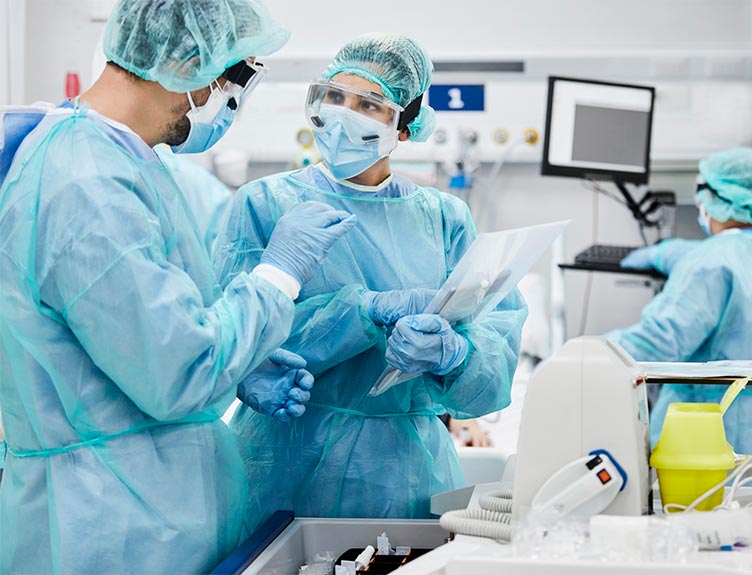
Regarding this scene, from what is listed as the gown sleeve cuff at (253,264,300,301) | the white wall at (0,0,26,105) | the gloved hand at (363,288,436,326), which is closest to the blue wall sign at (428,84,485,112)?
the white wall at (0,0,26,105)

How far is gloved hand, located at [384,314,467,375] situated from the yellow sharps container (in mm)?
418

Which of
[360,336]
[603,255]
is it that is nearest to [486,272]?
[360,336]

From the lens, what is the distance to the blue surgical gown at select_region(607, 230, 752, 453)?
2801mm

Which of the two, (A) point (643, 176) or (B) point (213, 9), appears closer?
(B) point (213, 9)

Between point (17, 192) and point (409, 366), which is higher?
point (17, 192)

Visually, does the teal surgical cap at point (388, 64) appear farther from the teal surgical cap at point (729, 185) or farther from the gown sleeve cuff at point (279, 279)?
the teal surgical cap at point (729, 185)

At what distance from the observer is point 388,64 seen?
5.74ft

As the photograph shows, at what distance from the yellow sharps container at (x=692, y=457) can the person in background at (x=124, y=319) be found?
0.57 m

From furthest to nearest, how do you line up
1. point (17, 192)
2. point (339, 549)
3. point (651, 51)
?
point (651, 51), point (339, 549), point (17, 192)

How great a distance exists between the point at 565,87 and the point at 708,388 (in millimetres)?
1254

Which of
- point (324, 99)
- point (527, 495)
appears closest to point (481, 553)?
point (527, 495)

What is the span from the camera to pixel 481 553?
1.17 meters

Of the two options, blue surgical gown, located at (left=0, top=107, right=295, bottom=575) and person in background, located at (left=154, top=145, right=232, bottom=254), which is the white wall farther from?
blue surgical gown, located at (left=0, top=107, right=295, bottom=575)

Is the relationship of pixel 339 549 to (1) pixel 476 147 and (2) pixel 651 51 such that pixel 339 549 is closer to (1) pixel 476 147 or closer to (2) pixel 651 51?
(1) pixel 476 147
